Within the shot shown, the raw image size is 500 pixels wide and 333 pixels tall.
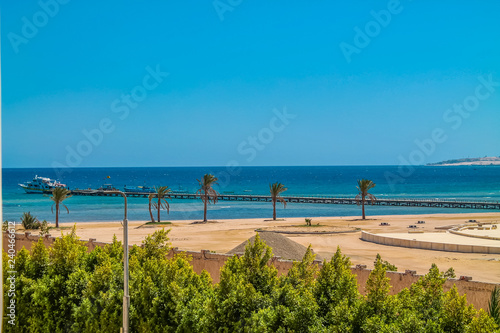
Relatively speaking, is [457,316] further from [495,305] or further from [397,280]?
[397,280]

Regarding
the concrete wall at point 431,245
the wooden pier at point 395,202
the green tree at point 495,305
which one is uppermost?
the wooden pier at point 395,202

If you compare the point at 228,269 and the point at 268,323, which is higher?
the point at 228,269

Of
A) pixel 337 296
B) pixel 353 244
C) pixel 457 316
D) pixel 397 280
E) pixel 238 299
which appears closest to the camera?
pixel 457 316

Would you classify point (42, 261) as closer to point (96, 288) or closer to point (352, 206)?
point (96, 288)

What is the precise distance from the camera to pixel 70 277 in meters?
19.1

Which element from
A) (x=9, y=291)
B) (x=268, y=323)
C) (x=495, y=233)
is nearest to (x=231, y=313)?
(x=268, y=323)

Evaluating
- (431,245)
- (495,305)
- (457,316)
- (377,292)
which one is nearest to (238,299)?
(377,292)

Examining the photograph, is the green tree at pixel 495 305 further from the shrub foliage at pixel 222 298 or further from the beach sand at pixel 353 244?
the beach sand at pixel 353 244

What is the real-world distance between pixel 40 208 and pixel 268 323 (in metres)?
99.0

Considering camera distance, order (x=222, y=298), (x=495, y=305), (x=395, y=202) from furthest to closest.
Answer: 1. (x=395, y=202)
2. (x=495, y=305)
3. (x=222, y=298)

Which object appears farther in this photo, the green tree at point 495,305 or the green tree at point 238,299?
the green tree at point 495,305

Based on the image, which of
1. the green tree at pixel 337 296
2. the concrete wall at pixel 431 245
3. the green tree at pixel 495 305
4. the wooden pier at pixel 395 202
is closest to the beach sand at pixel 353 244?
the concrete wall at pixel 431 245

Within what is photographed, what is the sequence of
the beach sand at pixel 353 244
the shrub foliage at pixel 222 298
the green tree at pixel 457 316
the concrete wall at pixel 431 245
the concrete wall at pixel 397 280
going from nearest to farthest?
1. the green tree at pixel 457 316
2. the shrub foliage at pixel 222 298
3. the concrete wall at pixel 397 280
4. the beach sand at pixel 353 244
5. the concrete wall at pixel 431 245

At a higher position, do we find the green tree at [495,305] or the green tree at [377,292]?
the green tree at [377,292]
